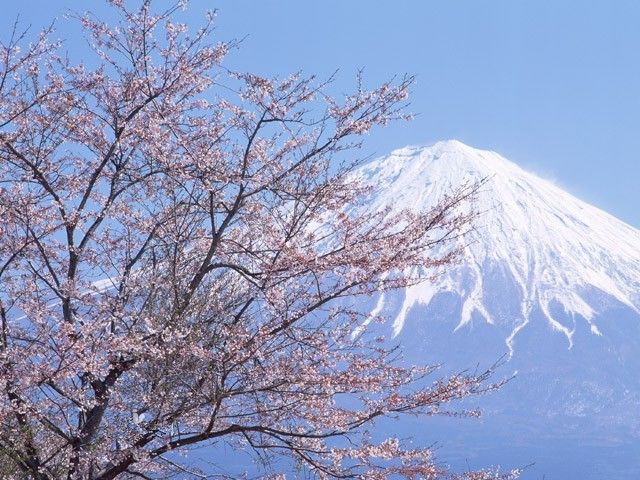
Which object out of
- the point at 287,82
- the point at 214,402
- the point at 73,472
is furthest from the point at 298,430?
the point at 287,82

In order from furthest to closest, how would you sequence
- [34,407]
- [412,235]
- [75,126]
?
[75,126] → [412,235] → [34,407]

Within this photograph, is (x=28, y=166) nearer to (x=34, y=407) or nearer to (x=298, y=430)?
(x=34, y=407)

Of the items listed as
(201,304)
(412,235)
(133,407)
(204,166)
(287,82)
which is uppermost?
(287,82)

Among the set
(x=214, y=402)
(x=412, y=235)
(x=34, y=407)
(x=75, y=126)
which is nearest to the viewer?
(x=214, y=402)

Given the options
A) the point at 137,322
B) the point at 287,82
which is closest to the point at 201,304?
the point at 137,322

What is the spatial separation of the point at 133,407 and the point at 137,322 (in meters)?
Result: 0.48

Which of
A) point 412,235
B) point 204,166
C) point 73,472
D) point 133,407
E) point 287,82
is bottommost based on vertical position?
point 73,472

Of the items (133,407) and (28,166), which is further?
(28,166)

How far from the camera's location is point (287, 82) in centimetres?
521

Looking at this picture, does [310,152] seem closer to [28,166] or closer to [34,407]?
[28,166]

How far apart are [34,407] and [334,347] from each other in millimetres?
1663

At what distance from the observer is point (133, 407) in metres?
4.86

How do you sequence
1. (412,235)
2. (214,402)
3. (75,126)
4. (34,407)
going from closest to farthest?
(214,402)
(34,407)
(412,235)
(75,126)

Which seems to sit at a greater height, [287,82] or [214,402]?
[287,82]
